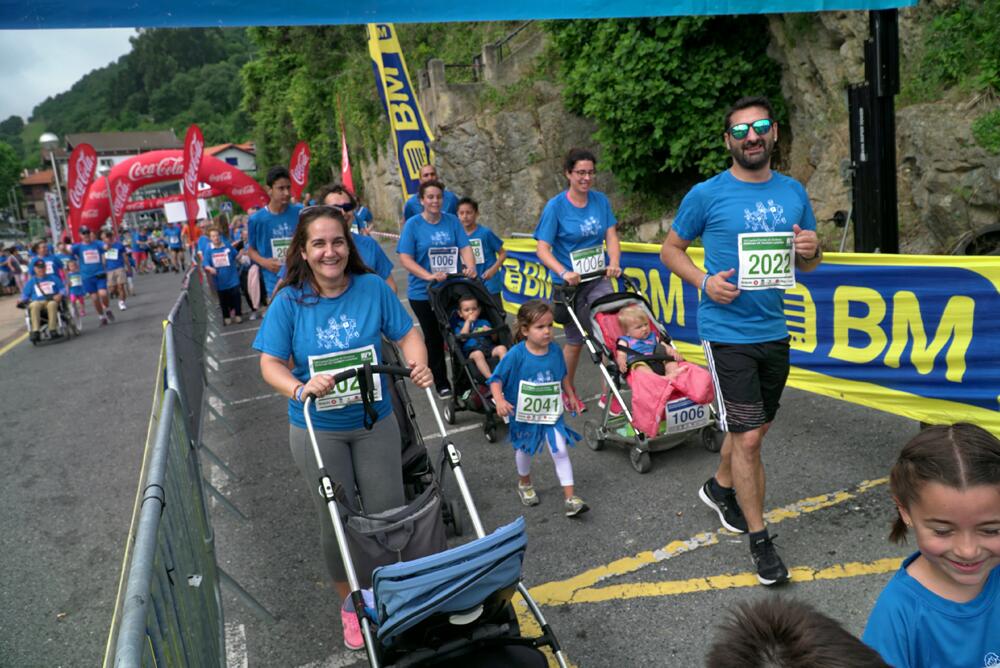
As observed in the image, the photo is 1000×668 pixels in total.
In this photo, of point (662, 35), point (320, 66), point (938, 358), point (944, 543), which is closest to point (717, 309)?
point (938, 358)

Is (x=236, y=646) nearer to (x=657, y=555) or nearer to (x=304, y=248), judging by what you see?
A: (x=304, y=248)

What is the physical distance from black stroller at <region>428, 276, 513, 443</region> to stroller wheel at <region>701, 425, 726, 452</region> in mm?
1712

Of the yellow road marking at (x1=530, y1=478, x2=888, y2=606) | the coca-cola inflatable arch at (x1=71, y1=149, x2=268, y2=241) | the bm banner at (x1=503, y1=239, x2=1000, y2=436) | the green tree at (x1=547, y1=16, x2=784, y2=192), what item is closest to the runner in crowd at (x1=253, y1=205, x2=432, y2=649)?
the yellow road marking at (x1=530, y1=478, x2=888, y2=606)

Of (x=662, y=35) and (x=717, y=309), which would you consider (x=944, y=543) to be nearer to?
(x=717, y=309)

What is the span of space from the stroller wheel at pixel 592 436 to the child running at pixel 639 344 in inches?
22.6

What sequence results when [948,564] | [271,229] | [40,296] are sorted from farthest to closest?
[40,296] → [271,229] → [948,564]

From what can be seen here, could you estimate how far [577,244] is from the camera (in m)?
6.14

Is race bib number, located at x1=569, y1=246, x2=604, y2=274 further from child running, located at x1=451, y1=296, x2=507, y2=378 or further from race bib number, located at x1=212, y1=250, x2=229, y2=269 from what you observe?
race bib number, located at x1=212, y1=250, x2=229, y2=269

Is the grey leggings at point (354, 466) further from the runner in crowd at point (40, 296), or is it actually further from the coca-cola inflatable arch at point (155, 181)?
the coca-cola inflatable arch at point (155, 181)

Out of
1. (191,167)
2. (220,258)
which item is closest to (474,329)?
(220,258)

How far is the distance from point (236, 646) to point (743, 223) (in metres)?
3.31

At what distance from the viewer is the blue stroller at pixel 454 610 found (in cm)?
253

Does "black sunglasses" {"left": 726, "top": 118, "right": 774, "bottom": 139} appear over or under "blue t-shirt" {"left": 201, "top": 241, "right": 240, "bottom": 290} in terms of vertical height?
over

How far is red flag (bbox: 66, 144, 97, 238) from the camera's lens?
19.3 metres
